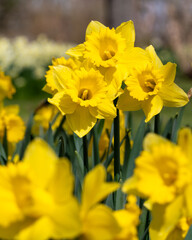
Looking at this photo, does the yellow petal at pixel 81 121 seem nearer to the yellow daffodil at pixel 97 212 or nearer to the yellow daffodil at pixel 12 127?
→ the yellow daffodil at pixel 97 212

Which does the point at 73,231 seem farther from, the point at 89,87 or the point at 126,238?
the point at 89,87

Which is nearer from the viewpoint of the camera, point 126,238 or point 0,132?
point 126,238

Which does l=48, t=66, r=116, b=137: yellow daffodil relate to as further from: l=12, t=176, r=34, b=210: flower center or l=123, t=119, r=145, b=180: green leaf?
l=12, t=176, r=34, b=210: flower center

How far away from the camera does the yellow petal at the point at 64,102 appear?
988mm

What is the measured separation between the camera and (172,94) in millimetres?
1016

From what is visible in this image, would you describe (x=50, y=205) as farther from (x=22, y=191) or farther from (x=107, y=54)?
(x=107, y=54)

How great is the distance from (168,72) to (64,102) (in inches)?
10.9

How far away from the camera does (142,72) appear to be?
3.25 ft

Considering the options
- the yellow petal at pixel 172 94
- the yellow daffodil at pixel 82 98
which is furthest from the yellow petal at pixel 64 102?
the yellow petal at pixel 172 94

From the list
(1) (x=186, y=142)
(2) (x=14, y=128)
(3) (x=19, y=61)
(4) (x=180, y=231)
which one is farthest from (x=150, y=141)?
(3) (x=19, y=61)

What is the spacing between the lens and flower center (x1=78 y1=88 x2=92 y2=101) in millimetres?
987

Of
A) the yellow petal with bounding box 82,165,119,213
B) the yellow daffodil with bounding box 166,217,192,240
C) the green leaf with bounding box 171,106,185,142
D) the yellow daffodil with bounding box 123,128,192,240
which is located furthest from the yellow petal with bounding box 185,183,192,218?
the green leaf with bounding box 171,106,185,142

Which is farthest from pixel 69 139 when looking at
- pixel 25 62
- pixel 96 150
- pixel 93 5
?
pixel 93 5

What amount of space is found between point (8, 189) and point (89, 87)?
467 millimetres
